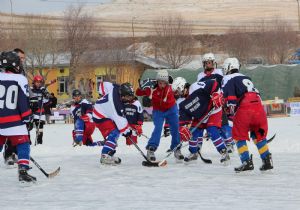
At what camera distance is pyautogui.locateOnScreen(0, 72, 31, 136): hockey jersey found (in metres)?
6.33

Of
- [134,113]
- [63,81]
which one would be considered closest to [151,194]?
[134,113]

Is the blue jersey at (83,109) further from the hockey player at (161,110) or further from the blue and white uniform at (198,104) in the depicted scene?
the blue and white uniform at (198,104)

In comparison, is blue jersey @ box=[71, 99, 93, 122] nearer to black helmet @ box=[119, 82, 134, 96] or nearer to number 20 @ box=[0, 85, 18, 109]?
black helmet @ box=[119, 82, 134, 96]

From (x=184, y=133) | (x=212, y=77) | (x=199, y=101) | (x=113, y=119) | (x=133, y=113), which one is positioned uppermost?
(x=212, y=77)

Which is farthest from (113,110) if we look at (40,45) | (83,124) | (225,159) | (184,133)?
(40,45)

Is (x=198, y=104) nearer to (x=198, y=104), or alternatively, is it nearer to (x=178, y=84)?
(x=198, y=104)

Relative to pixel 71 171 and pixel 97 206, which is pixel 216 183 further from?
pixel 71 171

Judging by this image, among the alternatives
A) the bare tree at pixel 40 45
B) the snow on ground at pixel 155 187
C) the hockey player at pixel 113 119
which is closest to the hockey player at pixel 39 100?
the snow on ground at pixel 155 187

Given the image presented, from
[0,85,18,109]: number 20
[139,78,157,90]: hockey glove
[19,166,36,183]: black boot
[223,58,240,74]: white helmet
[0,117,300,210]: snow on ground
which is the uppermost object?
[223,58,240,74]: white helmet

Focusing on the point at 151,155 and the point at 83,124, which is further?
the point at 83,124

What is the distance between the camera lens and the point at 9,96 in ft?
20.8

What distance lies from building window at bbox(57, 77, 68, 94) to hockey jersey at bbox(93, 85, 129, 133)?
40.4 meters

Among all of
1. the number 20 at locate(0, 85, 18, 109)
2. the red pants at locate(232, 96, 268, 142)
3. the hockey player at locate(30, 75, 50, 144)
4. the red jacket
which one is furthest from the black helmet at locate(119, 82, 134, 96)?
the hockey player at locate(30, 75, 50, 144)

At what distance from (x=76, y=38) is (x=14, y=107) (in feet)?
124
